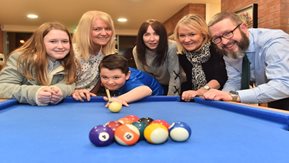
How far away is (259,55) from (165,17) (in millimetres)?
4421

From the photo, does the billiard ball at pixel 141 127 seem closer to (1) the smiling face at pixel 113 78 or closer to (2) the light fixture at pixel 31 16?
(1) the smiling face at pixel 113 78

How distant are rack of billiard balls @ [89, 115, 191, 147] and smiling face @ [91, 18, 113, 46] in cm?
133

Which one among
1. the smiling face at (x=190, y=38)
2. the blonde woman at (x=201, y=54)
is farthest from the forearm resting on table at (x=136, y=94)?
the smiling face at (x=190, y=38)

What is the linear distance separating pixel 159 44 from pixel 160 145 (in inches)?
60.9

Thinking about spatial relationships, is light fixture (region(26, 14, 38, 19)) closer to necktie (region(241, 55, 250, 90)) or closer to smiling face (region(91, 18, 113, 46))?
smiling face (region(91, 18, 113, 46))

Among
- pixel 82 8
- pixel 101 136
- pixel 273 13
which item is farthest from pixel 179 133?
pixel 82 8

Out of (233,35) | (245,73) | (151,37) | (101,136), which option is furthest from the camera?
(151,37)

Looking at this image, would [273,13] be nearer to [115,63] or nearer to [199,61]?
[199,61]

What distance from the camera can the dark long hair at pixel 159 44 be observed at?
7.34 ft

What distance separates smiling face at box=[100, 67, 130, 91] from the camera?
5.99 ft

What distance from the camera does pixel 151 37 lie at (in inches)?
87.6

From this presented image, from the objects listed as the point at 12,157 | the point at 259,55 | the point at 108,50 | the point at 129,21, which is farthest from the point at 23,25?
the point at 12,157

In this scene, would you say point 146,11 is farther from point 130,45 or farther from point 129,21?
point 130,45

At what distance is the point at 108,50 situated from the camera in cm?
215
